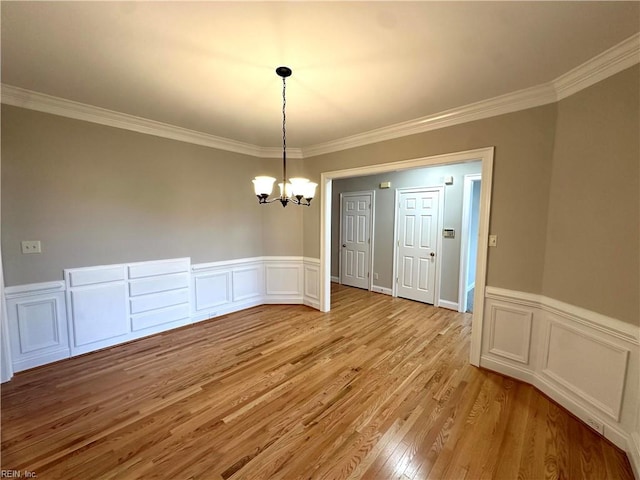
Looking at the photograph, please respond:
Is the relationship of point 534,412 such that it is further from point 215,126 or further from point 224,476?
point 215,126

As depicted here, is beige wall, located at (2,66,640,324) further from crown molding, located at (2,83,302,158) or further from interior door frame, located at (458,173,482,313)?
interior door frame, located at (458,173,482,313)

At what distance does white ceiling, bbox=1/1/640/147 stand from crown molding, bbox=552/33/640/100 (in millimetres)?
57

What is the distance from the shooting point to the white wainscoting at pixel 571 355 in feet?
5.86

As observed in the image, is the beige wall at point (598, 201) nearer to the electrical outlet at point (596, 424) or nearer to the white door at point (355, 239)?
the electrical outlet at point (596, 424)

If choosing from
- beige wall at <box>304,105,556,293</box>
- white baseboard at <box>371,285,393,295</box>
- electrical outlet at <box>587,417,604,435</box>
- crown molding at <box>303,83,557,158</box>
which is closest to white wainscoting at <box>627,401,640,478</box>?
electrical outlet at <box>587,417,604,435</box>

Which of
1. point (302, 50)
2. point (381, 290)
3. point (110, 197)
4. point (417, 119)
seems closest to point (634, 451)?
point (417, 119)

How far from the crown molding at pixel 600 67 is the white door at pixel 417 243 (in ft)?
8.14

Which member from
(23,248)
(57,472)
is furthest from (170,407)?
(23,248)

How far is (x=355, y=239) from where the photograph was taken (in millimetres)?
5910

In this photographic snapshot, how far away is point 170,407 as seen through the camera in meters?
2.17

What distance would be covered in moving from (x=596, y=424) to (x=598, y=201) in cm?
163

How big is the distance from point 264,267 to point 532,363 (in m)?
3.80

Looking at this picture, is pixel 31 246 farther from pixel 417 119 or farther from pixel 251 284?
pixel 417 119

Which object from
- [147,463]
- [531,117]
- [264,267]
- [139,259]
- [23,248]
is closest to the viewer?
[147,463]
